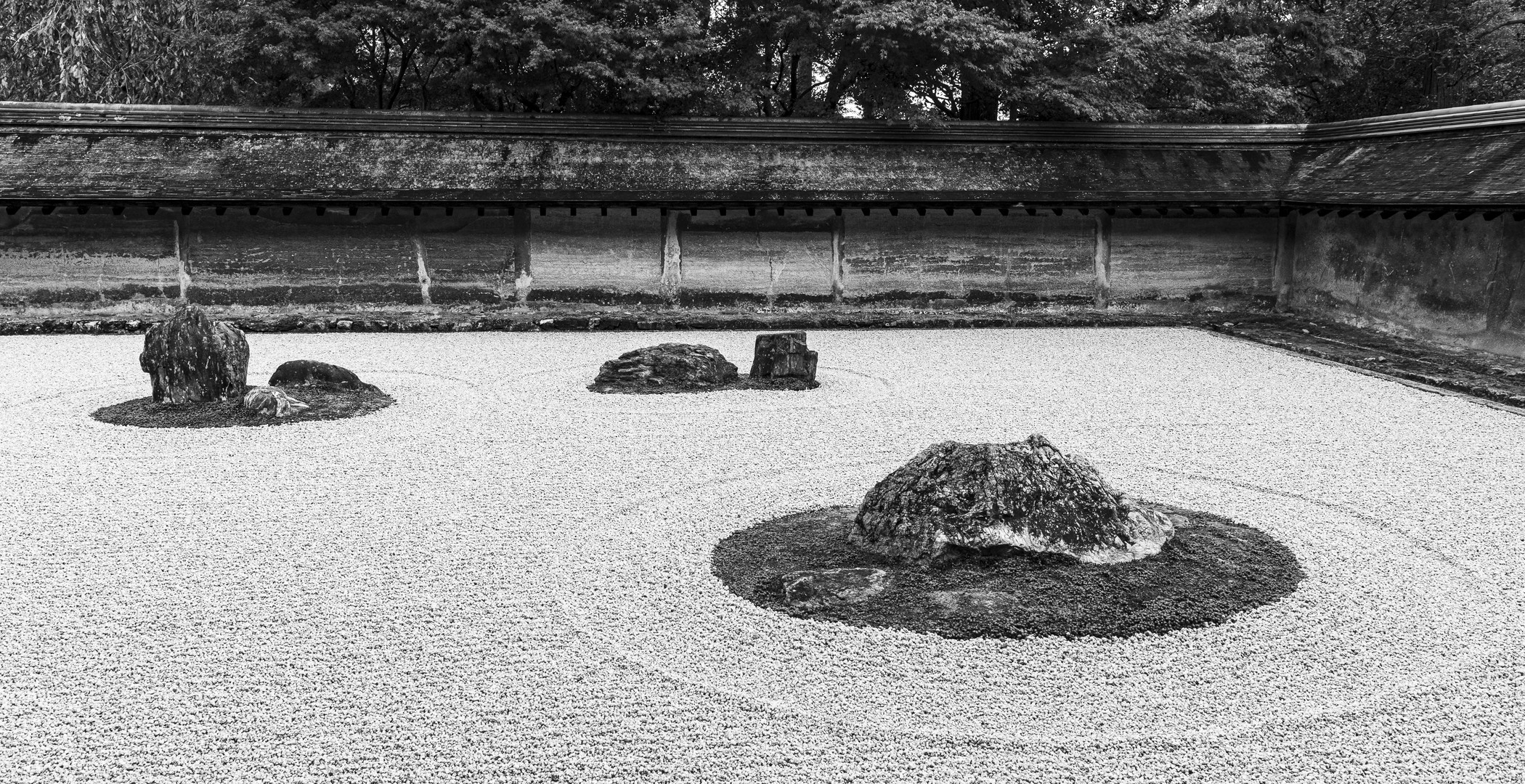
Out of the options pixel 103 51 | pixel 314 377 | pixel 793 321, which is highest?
pixel 103 51

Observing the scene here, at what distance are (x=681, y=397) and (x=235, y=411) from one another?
3.57 m

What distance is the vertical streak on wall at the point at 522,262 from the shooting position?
15.5 meters

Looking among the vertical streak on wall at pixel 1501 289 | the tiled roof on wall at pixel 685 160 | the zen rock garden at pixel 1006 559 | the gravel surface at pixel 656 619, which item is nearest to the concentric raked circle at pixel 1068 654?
the gravel surface at pixel 656 619

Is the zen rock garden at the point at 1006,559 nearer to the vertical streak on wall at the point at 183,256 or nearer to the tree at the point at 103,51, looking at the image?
the vertical streak on wall at the point at 183,256

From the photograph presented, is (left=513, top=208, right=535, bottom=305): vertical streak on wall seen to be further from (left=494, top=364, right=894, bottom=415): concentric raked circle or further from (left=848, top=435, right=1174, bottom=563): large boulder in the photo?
(left=848, top=435, right=1174, bottom=563): large boulder

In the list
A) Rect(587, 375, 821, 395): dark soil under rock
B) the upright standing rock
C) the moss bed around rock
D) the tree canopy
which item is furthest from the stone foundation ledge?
the moss bed around rock

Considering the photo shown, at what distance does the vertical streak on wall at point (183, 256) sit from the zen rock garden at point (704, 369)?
292 inches

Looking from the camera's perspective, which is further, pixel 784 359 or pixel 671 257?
pixel 671 257

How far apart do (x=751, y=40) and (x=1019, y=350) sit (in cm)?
968

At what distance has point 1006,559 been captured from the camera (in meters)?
5.26

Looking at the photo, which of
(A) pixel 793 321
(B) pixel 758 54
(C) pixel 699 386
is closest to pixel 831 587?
(C) pixel 699 386

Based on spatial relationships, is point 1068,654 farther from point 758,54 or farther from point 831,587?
point 758,54

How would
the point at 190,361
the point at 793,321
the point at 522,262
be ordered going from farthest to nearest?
the point at 522,262 < the point at 793,321 < the point at 190,361

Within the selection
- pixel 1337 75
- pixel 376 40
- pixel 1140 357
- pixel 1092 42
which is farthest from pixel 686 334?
pixel 1337 75
